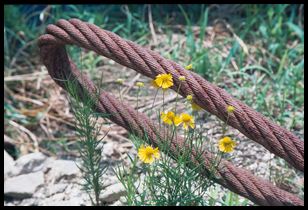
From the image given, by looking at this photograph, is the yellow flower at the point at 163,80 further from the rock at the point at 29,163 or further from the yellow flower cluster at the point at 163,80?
the rock at the point at 29,163

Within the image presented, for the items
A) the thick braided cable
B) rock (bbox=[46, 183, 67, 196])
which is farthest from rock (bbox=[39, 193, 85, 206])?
the thick braided cable

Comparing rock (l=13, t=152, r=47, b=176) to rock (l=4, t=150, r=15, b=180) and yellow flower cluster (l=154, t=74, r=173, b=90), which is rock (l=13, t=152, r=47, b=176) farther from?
yellow flower cluster (l=154, t=74, r=173, b=90)

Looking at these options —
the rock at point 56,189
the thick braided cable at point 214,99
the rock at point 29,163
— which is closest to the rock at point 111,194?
the rock at point 56,189

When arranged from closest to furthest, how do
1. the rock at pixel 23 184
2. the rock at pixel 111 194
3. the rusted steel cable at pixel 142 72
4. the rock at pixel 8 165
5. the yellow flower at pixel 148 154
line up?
the yellow flower at pixel 148 154 → the rusted steel cable at pixel 142 72 → the rock at pixel 111 194 → the rock at pixel 23 184 → the rock at pixel 8 165

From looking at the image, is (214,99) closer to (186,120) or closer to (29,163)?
(186,120)

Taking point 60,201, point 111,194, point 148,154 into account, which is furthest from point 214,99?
point 60,201

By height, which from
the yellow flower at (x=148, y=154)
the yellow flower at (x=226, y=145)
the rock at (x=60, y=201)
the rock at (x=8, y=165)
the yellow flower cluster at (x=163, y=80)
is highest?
the yellow flower cluster at (x=163, y=80)
